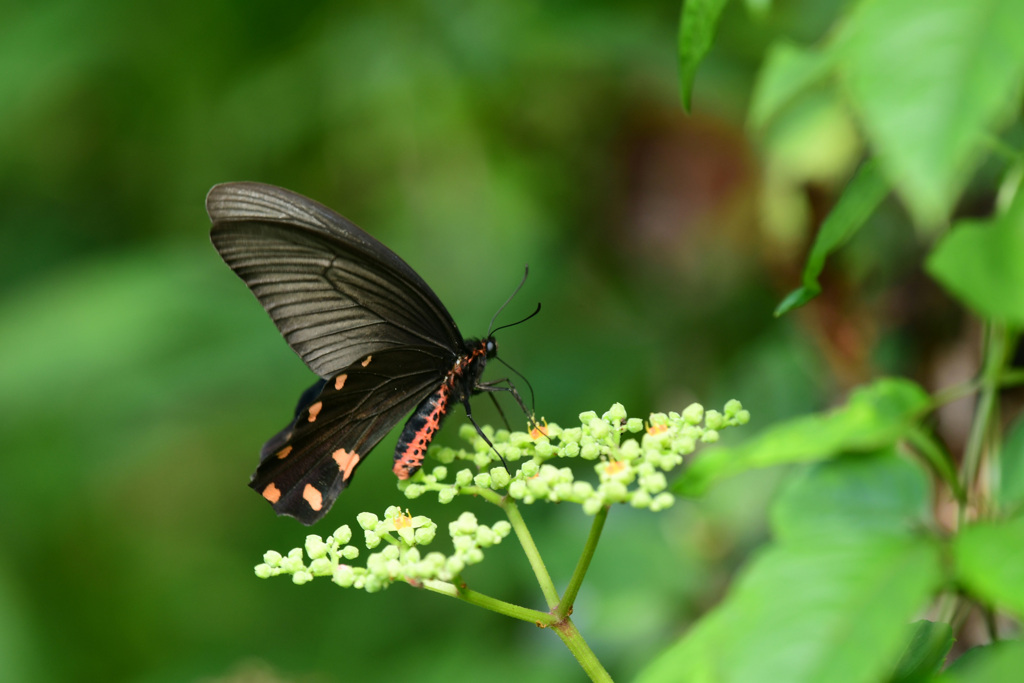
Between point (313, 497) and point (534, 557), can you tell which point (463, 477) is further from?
point (313, 497)

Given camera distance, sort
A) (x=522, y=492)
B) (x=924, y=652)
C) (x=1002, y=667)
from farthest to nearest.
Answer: (x=522, y=492)
(x=924, y=652)
(x=1002, y=667)

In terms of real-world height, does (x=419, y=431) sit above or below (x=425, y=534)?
above

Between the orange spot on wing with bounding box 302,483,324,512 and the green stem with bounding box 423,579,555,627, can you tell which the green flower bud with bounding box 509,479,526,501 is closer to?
the green stem with bounding box 423,579,555,627

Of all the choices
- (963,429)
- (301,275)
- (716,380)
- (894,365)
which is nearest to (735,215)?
(716,380)

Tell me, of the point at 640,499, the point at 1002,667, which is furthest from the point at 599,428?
the point at 1002,667

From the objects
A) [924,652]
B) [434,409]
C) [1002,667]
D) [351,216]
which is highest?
[351,216]

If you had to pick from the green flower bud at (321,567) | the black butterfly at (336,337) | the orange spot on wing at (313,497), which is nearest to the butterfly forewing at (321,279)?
the black butterfly at (336,337)

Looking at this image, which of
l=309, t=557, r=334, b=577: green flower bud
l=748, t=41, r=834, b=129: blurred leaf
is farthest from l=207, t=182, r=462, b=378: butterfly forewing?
l=748, t=41, r=834, b=129: blurred leaf

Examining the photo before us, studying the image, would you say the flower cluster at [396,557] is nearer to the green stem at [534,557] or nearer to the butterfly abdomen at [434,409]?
the green stem at [534,557]
